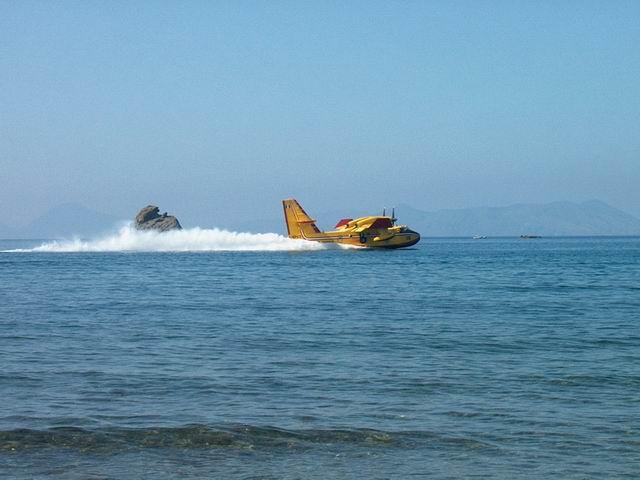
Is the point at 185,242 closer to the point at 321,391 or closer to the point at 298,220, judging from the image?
the point at 298,220

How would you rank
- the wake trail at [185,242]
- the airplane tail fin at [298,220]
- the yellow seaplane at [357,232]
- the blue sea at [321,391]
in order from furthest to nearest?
the wake trail at [185,242] → the airplane tail fin at [298,220] → the yellow seaplane at [357,232] → the blue sea at [321,391]

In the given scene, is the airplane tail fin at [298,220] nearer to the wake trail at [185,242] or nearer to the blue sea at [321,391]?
the wake trail at [185,242]

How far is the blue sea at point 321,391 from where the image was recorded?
11.3 m

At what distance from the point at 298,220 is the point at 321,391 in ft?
299

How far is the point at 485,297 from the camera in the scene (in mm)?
37625

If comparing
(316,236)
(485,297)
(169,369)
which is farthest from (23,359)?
(316,236)

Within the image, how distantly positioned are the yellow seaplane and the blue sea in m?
68.1

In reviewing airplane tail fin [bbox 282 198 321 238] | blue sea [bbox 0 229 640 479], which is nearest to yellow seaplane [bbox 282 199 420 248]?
airplane tail fin [bbox 282 198 321 238]

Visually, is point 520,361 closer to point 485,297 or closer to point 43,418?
point 43,418

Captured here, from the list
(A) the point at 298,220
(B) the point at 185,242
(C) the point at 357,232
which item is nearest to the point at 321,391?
(C) the point at 357,232

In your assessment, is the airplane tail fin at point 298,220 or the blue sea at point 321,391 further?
the airplane tail fin at point 298,220

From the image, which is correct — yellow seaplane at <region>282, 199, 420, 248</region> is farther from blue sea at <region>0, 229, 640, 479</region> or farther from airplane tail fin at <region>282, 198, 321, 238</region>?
blue sea at <region>0, 229, 640, 479</region>

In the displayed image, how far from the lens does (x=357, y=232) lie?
102438 mm

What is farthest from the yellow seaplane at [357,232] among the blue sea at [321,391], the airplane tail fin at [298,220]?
the blue sea at [321,391]
